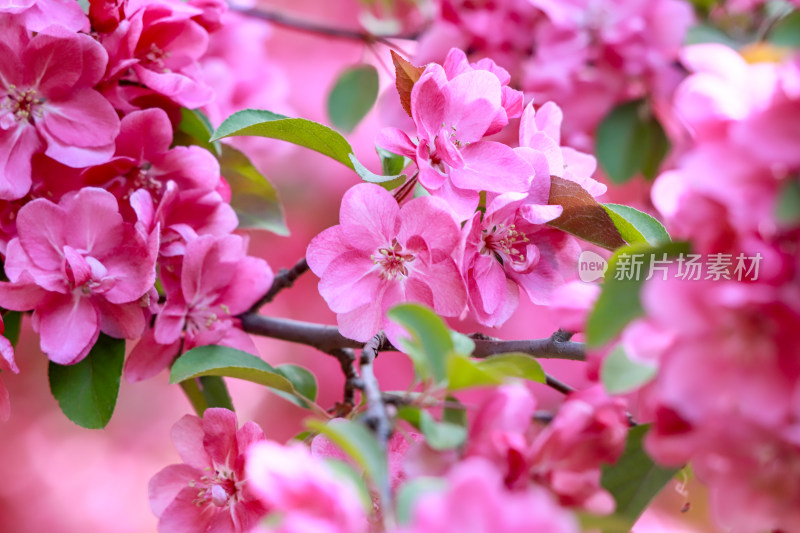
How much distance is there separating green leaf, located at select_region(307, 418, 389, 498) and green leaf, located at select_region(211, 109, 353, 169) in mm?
238

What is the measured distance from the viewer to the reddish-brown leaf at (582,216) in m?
0.51

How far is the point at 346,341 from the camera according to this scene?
59cm

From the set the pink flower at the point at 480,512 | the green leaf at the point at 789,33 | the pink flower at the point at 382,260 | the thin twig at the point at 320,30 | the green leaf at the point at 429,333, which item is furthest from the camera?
the thin twig at the point at 320,30

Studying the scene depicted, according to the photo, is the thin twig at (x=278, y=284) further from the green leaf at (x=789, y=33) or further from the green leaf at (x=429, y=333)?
the green leaf at (x=789, y=33)

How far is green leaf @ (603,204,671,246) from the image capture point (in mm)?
517

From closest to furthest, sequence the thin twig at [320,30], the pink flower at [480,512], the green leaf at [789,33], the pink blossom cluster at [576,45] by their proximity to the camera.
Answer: the pink flower at [480,512] < the green leaf at [789,33] < the pink blossom cluster at [576,45] < the thin twig at [320,30]

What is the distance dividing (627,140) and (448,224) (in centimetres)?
54

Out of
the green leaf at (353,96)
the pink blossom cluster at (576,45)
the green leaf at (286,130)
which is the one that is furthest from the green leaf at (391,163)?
the green leaf at (353,96)

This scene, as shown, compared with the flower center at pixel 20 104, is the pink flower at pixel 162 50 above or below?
above

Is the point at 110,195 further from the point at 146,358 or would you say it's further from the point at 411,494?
the point at 411,494

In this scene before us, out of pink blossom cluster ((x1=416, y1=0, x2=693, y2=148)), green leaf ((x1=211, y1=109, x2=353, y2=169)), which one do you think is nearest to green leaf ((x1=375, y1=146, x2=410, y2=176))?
green leaf ((x1=211, y1=109, x2=353, y2=169))

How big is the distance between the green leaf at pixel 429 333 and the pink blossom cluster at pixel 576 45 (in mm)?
550

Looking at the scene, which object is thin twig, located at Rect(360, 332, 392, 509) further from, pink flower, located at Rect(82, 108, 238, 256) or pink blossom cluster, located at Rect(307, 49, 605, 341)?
pink flower, located at Rect(82, 108, 238, 256)

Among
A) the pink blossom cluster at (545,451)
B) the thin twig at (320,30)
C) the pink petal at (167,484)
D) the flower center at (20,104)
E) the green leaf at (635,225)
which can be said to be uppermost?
the thin twig at (320,30)
